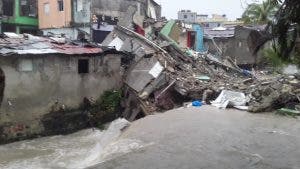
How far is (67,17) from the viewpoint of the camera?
30375 mm

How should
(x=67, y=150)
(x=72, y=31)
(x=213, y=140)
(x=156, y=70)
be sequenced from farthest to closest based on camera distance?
(x=72, y=31), (x=156, y=70), (x=67, y=150), (x=213, y=140)

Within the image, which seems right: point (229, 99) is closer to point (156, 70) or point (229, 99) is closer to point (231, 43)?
point (156, 70)

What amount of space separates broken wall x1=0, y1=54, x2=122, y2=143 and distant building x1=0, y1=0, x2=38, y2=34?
1683 cm

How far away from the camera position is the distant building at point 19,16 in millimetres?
→ 32781

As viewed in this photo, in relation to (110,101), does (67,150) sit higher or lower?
lower

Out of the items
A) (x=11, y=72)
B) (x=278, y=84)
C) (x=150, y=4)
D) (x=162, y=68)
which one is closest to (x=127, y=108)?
(x=162, y=68)

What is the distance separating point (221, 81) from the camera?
2030 centimetres

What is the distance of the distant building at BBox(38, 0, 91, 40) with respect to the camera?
29.3 metres

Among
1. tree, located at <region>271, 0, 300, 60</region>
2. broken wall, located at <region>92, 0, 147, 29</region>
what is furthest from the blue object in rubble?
tree, located at <region>271, 0, 300, 60</region>

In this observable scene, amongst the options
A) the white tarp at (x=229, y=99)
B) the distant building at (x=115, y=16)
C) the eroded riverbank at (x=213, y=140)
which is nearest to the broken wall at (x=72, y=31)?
the distant building at (x=115, y=16)

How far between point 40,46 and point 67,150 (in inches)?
170

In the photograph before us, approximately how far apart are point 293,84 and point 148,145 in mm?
8342

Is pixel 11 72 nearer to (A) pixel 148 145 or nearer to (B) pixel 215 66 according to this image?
(A) pixel 148 145

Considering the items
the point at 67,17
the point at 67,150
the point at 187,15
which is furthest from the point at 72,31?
the point at 187,15
